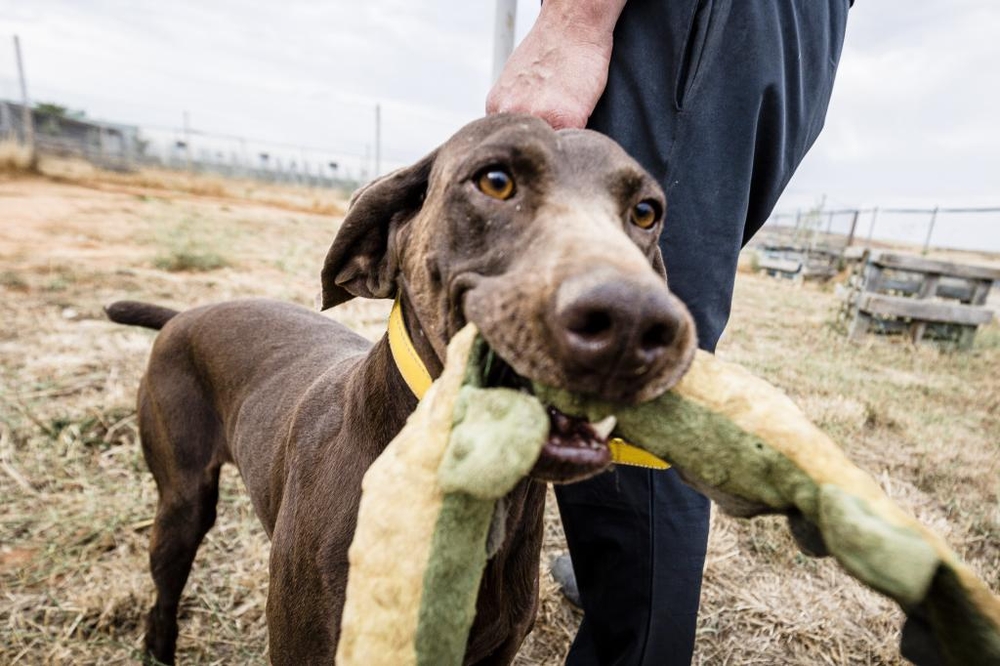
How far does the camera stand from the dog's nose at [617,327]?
0.96 metres

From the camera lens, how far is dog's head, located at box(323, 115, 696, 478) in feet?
3.25

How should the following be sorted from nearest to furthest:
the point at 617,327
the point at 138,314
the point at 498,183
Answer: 1. the point at 617,327
2. the point at 498,183
3. the point at 138,314

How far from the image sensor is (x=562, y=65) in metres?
1.68

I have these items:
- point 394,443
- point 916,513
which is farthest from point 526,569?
point 916,513

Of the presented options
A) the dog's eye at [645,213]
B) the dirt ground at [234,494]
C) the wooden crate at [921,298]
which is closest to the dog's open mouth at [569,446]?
the dog's eye at [645,213]

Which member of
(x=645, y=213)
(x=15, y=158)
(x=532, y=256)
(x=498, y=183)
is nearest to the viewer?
(x=532, y=256)

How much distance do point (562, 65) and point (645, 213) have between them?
0.49 metres

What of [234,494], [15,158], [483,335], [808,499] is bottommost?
[15,158]

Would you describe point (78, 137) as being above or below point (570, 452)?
below

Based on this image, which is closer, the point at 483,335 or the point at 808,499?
the point at 808,499

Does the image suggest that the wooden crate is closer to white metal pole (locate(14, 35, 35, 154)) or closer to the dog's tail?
the dog's tail

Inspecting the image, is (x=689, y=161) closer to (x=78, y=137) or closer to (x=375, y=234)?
(x=375, y=234)

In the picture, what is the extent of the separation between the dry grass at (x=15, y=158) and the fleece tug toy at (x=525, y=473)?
22001mm

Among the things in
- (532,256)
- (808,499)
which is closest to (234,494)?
(532,256)
